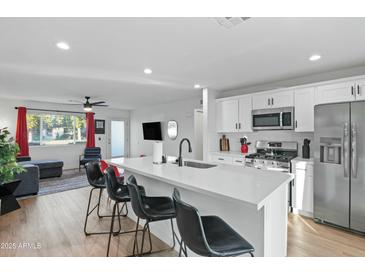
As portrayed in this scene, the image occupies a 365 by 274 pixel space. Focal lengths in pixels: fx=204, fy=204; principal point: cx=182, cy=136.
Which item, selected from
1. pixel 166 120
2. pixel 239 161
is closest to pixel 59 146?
pixel 166 120

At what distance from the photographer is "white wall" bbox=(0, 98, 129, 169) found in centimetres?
646

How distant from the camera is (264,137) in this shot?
14.3 ft

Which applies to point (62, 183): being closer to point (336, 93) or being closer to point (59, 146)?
point (59, 146)

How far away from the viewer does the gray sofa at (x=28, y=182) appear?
4199mm

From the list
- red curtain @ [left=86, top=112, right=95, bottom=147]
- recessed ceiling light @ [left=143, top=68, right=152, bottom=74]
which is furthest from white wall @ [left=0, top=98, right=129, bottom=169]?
recessed ceiling light @ [left=143, top=68, right=152, bottom=74]

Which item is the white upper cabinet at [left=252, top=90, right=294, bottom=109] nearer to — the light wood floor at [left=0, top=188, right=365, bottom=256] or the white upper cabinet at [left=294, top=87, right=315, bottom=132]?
the white upper cabinet at [left=294, top=87, right=315, bottom=132]

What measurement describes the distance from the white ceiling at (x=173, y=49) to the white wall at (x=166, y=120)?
2171mm

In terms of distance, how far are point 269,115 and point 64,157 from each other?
7.05m

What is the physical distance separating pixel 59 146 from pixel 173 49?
21.7 feet

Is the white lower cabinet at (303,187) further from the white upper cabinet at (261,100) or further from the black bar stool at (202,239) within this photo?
the black bar stool at (202,239)

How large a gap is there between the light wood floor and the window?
14.1 ft

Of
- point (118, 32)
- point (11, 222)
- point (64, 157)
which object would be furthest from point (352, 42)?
point (64, 157)

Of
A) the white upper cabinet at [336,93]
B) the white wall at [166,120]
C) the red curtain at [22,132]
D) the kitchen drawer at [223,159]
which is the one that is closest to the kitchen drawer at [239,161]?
the kitchen drawer at [223,159]
